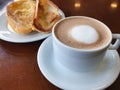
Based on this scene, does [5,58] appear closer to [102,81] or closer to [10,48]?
[10,48]

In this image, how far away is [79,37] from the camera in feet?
1.53

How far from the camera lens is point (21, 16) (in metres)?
0.62

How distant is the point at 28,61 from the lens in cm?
55

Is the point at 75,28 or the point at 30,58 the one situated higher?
the point at 75,28

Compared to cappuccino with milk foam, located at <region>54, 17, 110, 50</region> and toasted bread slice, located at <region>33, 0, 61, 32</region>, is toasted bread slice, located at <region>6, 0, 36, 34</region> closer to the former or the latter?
toasted bread slice, located at <region>33, 0, 61, 32</region>

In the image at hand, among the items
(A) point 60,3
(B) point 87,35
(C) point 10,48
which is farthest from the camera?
(A) point 60,3

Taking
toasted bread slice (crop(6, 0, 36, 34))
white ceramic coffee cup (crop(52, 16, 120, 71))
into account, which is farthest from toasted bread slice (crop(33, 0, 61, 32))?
white ceramic coffee cup (crop(52, 16, 120, 71))

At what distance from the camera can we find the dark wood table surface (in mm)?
490

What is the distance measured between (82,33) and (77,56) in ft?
0.18

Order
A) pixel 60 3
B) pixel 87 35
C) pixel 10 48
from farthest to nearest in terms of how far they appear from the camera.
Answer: pixel 60 3 < pixel 10 48 < pixel 87 35

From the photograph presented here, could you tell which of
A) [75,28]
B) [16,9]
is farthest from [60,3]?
[75,28]

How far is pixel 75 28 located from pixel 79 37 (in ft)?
0.12

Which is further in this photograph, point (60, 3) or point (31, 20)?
point (60, 3)

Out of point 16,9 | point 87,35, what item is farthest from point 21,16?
point 87,35
